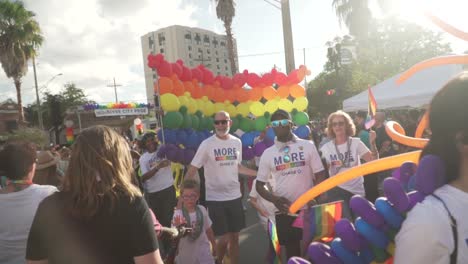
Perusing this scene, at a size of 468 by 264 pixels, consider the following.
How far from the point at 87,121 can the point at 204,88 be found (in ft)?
106

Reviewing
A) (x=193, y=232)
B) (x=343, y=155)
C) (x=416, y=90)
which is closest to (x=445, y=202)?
(x=193, y=232)

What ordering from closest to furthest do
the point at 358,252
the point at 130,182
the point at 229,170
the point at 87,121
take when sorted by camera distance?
the point at 358,252 < the point at 130,182 < the point at 229,170 < the point at 87,121

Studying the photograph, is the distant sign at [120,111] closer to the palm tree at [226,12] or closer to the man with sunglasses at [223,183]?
the palm tree at [226,12]

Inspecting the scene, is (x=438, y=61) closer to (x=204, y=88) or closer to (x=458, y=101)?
(x=458, y=101)

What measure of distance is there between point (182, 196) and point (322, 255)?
2611 mm

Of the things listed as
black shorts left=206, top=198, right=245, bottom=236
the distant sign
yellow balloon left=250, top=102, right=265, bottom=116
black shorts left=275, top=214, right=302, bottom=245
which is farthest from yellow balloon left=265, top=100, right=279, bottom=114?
the distant sign

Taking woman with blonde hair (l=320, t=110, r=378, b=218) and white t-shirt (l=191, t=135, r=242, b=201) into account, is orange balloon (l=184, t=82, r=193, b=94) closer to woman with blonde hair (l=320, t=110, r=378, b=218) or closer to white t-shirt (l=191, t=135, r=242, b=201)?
white t-shirt (l=191, t=135, r=242, b=201)

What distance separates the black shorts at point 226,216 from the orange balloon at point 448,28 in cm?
332

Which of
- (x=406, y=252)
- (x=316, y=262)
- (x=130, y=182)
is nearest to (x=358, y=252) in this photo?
(x=316, y=262)

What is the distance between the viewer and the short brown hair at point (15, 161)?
2.52 metres

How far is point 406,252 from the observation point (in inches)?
45.8

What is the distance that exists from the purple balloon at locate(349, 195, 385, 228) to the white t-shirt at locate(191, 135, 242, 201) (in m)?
3.16

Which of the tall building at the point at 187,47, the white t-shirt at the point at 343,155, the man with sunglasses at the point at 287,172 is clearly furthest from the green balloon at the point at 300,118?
the tall building at the point at 187,47

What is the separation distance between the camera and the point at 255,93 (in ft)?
25.0
